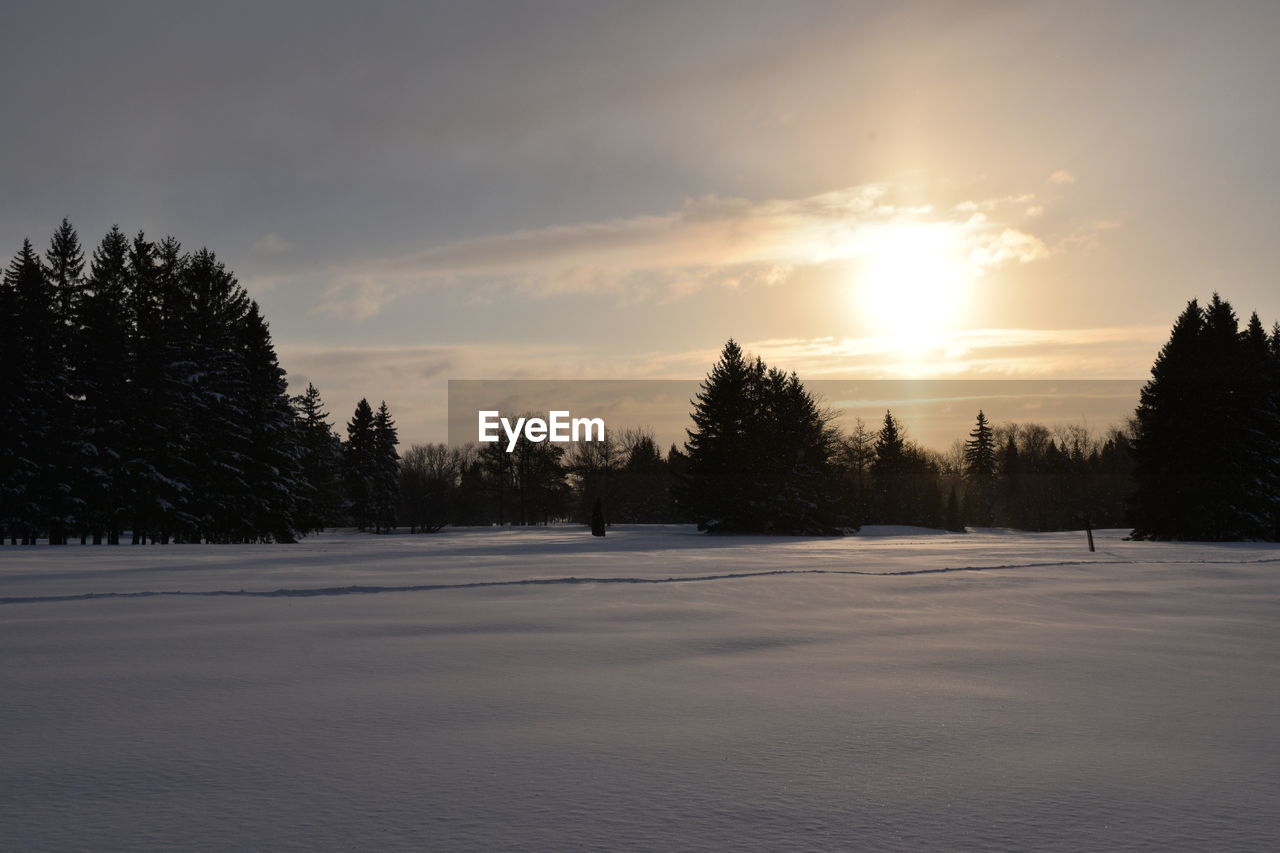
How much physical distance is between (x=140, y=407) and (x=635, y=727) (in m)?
39.1

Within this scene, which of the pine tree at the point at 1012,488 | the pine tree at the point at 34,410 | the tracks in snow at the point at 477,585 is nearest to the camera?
the tracks in snow at the point at 477,585

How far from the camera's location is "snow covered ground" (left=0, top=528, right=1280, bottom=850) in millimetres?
3334

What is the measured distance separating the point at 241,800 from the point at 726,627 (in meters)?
6.00

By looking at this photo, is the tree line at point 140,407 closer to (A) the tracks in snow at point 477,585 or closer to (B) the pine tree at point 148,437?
(B) the pine tree at point 148,437

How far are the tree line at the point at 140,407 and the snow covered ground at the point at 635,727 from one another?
29595mm

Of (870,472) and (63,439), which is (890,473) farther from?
(63,439)

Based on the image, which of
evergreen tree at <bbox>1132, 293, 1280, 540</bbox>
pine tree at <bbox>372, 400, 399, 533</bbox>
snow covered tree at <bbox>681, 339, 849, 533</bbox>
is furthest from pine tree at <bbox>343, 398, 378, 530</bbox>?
evergreen tree at <bbox>1132, 293, 1280, 540</bbox>

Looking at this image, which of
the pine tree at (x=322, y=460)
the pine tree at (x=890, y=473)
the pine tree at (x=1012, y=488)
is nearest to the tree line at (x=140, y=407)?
the pine tree at (x=322, y=460)

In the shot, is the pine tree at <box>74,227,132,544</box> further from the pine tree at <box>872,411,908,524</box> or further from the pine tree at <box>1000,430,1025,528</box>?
the pine tree at <box>1000,430,1025,528</box>

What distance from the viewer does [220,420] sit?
133 feet

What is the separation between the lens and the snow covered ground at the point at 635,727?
10.9 ft

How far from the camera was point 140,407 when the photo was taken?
124 feet

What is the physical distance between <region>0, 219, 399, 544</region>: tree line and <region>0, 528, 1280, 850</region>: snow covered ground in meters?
29.6

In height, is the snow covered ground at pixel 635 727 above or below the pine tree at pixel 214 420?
below
